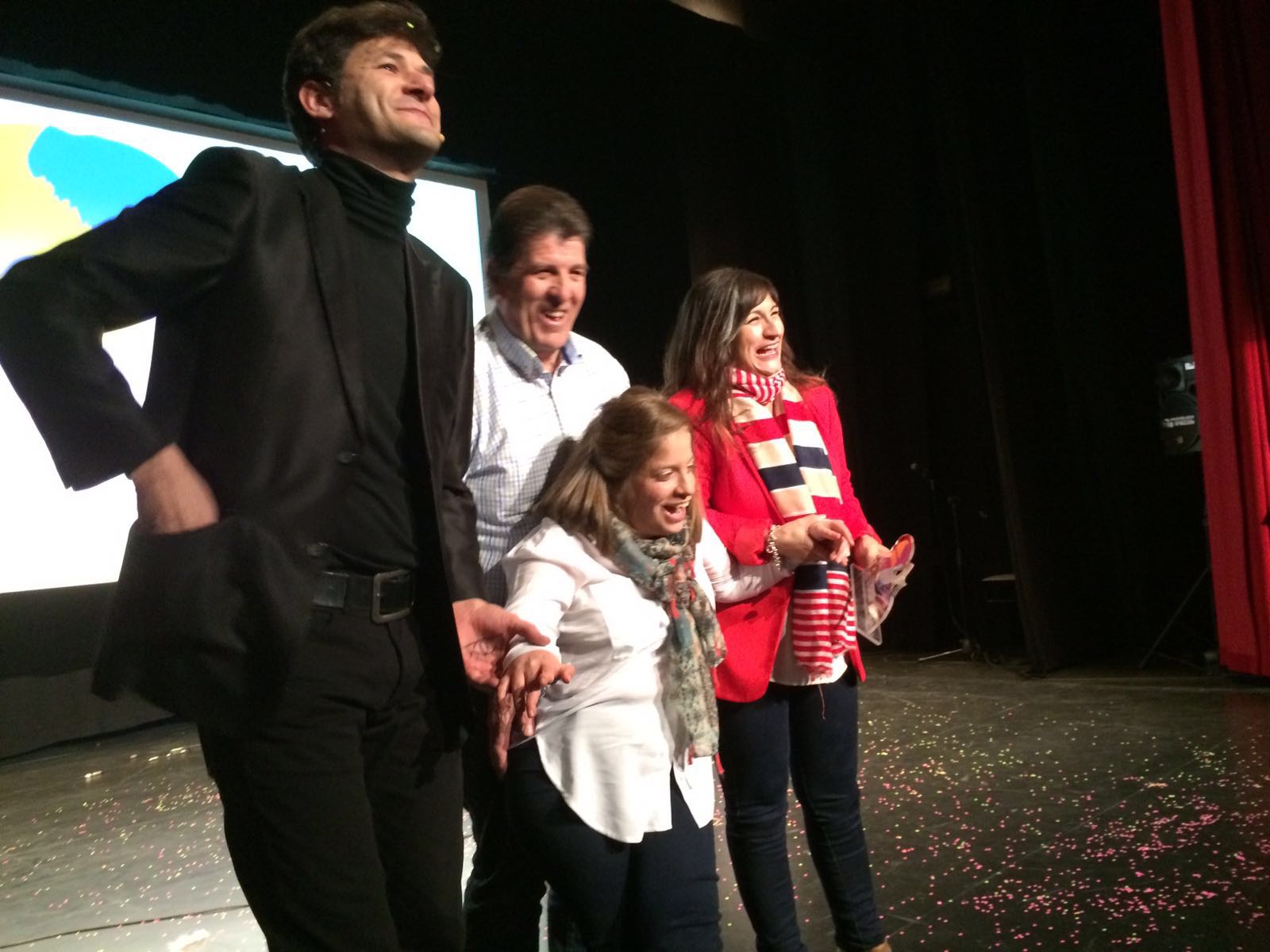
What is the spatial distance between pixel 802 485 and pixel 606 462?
0.46m

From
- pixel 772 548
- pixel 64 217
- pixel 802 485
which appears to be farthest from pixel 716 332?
pixel 64 217

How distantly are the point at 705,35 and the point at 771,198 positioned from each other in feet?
3.16

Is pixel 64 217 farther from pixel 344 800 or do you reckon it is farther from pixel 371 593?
pixel 344 800

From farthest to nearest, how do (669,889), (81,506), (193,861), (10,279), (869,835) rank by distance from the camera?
(81,506) → (193,861) → (869,835) → (669,889) → (10,279)

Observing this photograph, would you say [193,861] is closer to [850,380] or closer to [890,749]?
[890,749]

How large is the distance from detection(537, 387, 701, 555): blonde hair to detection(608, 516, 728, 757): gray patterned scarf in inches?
1.3

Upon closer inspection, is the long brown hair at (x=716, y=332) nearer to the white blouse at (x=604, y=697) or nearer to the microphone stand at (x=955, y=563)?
the white blouse at (x=604, y=697)

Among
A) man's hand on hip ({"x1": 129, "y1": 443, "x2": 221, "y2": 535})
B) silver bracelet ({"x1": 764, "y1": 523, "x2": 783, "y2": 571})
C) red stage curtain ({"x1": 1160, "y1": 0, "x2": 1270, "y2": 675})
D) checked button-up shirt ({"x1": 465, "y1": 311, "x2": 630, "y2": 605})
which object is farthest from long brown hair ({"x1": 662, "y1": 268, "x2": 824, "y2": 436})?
red stage curtain ({"x1": 1160, "y1": 0, "x2": 1270, "y2": 675})

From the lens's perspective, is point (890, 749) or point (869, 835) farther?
point (890, 749)

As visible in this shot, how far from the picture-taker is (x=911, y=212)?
19.2ft

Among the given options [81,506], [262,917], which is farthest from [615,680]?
[81,506]

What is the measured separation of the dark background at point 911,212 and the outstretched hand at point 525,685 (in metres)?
4.05

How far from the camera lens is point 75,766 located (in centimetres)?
449

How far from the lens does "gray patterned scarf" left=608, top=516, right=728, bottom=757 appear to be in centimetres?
148
